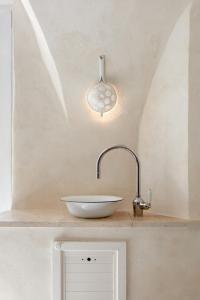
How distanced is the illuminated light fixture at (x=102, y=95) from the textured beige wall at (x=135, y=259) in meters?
0.72

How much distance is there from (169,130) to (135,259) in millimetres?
736

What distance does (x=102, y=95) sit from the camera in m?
1.99

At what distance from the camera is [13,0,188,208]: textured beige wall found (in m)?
2.04

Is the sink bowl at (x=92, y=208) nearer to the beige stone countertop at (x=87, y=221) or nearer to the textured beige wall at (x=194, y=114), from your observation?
the beige stone countertop at (x=87, y=221)

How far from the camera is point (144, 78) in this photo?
6.70 ft

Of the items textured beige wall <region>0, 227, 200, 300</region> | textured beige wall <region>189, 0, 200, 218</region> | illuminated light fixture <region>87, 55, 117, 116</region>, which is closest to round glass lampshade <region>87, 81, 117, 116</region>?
illuminated light fixture <region>87, 55, 117, 116</region>

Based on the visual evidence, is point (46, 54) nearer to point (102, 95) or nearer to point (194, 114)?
point (102, 95)

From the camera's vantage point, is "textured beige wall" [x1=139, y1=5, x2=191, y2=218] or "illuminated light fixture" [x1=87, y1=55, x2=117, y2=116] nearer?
"textured beige wall" [x1=139, y1=5, x2=191, y2=218]

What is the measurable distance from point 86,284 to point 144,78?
1.22 meters

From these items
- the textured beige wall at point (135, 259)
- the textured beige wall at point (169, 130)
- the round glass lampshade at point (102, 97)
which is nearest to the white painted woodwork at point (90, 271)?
the textured beige wall at point (135, 259)

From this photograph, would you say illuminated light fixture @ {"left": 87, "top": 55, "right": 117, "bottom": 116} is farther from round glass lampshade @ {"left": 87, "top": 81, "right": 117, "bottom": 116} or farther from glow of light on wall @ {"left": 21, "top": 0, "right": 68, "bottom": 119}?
glow of light on wall @ {"left": 21, "top": 0, "right": 68, "bottom": 119}

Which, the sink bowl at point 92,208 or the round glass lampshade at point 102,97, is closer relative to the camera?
the sink bowl at point 92,208

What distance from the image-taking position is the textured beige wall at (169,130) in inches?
73.1

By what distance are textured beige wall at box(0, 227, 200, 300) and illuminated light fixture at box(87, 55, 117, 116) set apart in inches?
28.4
